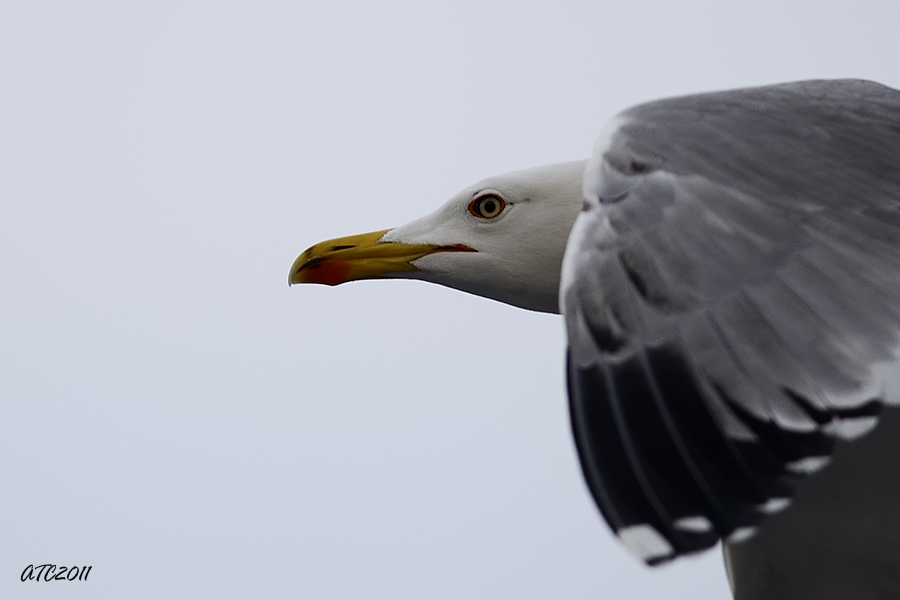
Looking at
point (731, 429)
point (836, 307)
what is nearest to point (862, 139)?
point (836, 307)

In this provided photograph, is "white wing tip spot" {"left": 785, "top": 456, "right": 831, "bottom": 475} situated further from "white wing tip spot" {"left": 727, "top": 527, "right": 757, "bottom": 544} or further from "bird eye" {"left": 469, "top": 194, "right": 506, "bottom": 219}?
"bird eye" {"left": 469, "top": 194, "right": 506, "bottom": 219}

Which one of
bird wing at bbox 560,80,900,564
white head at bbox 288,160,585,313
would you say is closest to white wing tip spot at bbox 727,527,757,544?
bird wing at bbox 560,80,900,564

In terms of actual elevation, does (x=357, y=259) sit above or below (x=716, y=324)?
below

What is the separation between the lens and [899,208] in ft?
2.43

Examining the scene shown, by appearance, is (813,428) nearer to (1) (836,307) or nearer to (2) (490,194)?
(1) (836,307)

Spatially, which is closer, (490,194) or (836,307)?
(836,307)

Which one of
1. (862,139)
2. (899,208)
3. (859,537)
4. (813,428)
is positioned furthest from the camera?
(859,537)

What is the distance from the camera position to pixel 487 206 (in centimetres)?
120

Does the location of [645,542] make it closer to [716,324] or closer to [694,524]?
[694,524]

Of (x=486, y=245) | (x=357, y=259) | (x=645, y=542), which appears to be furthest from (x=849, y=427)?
(x=357, y=259)

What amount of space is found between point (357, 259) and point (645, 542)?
0.71m

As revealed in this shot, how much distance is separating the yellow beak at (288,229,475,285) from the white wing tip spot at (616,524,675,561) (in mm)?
633

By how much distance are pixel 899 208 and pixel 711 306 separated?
220 millimetres

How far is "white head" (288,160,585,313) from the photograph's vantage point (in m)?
1.14
